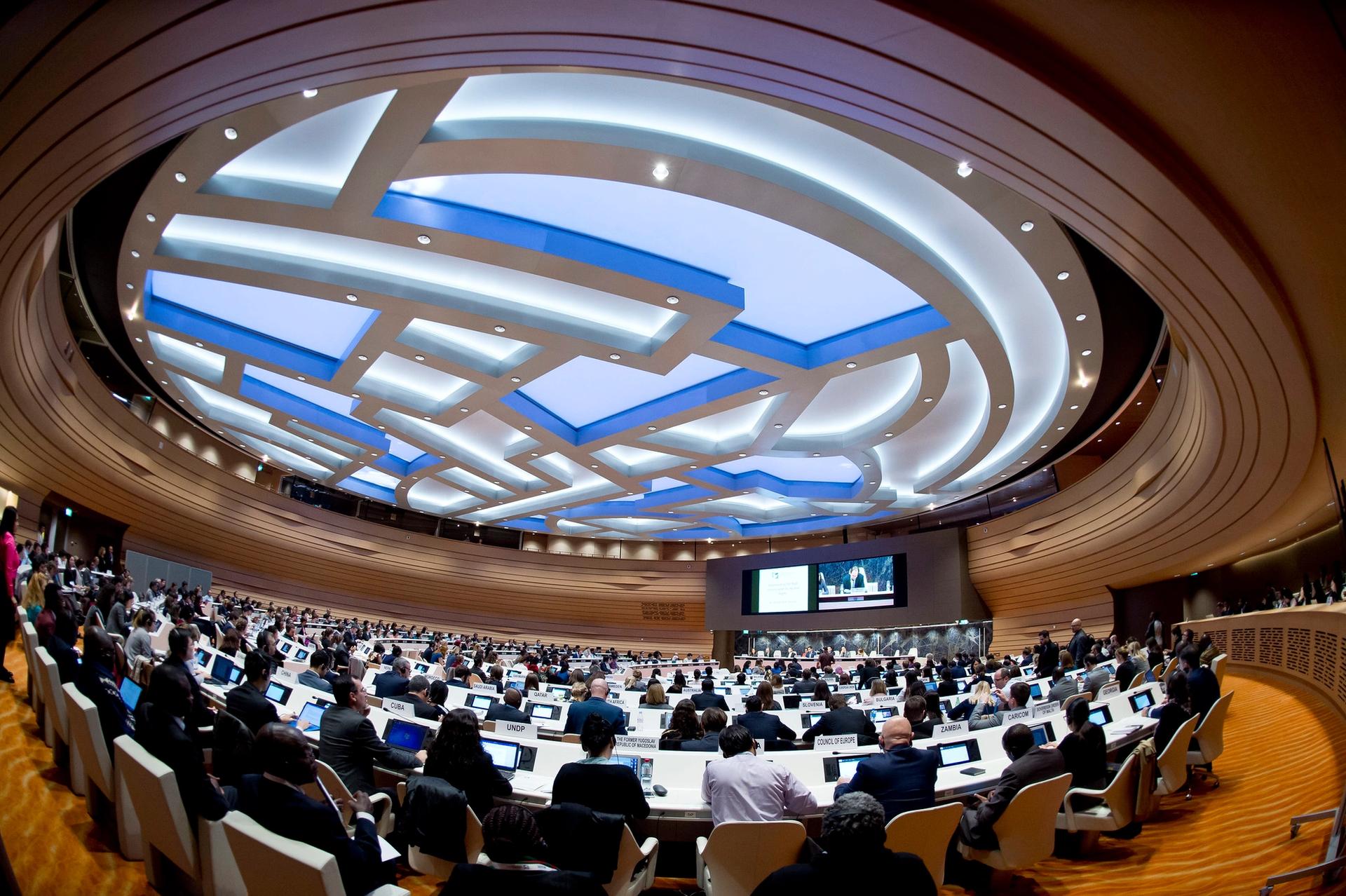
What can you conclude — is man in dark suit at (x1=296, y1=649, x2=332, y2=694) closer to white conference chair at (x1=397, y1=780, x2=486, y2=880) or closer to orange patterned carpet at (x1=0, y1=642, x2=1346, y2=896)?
orange patterned carpet at (x1=0, y1=642, x2=1346, y2=896)

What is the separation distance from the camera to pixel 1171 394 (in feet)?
37.6

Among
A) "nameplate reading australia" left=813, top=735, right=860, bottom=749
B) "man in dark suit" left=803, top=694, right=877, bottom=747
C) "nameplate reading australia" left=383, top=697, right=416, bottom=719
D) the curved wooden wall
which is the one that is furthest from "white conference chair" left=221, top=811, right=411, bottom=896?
"man in dark suit" left=803, top=694, right=877, bottom=747

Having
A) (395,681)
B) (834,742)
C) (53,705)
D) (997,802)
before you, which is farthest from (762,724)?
(53,705)

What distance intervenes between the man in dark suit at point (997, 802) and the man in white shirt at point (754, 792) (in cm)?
100

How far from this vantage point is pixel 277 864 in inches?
105

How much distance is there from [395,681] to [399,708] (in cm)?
201

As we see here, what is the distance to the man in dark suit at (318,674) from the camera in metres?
7.82

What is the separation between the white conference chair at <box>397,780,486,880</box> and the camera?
4184mm

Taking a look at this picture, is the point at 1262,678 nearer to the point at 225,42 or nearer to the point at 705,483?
the point at 705,483

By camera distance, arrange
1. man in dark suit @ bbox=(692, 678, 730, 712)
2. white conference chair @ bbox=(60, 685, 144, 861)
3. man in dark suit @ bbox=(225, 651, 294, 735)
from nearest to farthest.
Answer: white conference chair @ bbox=(60, 685, 144, 861)
man in dark suit @ bbox=(225, 651, 294, 735)
man in dark suit @ bbox=(692, 678, 730, 712)

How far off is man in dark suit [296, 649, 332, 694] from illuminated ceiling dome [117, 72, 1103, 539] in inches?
173

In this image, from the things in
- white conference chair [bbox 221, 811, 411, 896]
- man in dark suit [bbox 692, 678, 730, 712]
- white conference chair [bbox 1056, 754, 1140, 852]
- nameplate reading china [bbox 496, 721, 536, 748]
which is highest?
white conference chair [bbox 221, 811, 411, 896]

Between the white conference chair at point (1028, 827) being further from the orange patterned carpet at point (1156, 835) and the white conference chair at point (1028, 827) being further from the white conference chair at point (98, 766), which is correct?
the white conference chair at point (98, 766)

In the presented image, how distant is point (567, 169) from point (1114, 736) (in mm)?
6751
